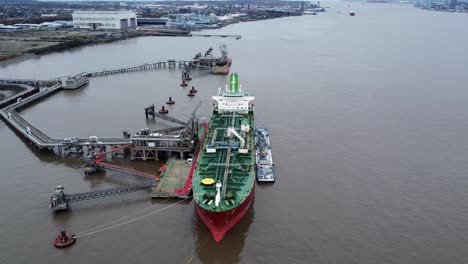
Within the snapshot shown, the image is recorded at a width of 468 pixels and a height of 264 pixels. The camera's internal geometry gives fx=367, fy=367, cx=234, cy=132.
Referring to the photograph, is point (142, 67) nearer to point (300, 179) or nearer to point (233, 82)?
point (233, 82)

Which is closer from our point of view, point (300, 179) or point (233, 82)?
point (300, 179)

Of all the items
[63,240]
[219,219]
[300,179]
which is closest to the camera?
[63,240]

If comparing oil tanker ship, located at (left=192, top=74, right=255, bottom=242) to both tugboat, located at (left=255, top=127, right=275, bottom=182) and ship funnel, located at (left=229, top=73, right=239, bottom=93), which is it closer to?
tugboat, located at (left=255, top=127, right=275, bottom=182)

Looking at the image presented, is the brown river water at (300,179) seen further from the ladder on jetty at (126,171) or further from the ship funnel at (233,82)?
the ship funnel at (233,82)

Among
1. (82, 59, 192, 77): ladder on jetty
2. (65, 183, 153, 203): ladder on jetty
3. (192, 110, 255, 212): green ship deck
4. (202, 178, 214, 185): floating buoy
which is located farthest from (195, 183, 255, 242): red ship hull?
(82, 59, 192, 77): ladder on jetty

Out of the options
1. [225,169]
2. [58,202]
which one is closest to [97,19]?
[58,202]

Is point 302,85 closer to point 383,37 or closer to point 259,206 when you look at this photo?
point 259,206

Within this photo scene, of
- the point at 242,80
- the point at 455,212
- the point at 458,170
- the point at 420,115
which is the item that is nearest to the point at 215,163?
the point at 455,212
